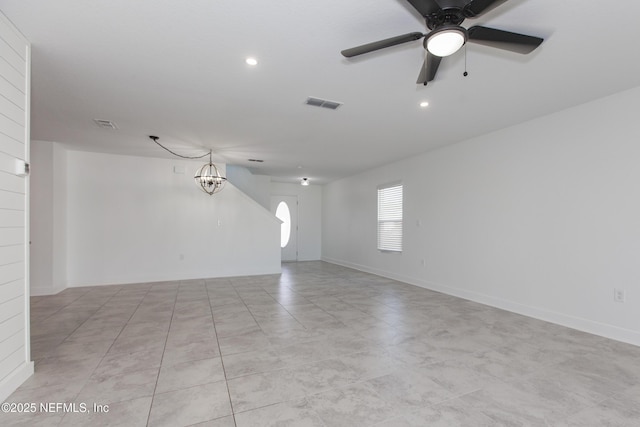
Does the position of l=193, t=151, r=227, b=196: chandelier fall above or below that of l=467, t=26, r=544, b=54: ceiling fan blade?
below

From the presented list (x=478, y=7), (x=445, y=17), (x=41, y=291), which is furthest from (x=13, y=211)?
(x=41, y=291)

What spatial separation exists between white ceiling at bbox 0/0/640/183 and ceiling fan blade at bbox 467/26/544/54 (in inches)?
10.0

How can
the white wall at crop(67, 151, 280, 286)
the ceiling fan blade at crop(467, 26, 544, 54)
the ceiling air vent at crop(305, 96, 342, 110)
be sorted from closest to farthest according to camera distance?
the ceiling fan blade at crop(467, 26, 544, 54) → the ceiling air vent at crop(305, 96, 342, 110) → the white wall at crop(67, 151, 280, 286)

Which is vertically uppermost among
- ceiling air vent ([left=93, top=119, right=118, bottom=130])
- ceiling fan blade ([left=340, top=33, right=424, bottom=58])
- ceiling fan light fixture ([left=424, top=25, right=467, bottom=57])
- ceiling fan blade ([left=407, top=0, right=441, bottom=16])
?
ceiling air vent ([left=93, top=119, right=118, bottom=130])

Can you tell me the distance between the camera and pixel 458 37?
1724 millimetres

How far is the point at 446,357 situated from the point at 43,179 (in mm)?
6643

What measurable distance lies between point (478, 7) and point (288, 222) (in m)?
8.23

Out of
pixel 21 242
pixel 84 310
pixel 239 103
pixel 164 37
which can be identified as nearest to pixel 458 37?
pixel 164 37

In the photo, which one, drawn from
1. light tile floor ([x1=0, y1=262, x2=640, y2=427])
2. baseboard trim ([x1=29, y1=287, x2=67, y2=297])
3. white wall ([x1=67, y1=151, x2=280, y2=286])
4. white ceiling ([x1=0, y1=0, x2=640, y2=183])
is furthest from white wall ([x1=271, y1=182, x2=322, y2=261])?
baseboard trim ([x1=29, y1=287, x2=67, y2=297])

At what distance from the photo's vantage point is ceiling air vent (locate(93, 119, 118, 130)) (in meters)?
4.09

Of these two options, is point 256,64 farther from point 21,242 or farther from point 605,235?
point 605,235

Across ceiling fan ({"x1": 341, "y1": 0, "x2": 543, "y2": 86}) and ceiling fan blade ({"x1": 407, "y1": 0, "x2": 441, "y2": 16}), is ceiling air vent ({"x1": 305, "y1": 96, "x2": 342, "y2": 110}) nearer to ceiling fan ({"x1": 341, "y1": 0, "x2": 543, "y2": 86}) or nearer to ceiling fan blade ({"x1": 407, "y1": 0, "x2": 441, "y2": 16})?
ceiling fan ({"x1": 341, "y1": 0, "x2": 543, "y2": 86})

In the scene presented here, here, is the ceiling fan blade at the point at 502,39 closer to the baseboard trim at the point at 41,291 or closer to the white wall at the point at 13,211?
the white wall at the point at 13,211

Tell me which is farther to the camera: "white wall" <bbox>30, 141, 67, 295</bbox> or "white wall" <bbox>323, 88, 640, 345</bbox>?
"white wall" <bbox>30, 141, 67, 295</bbox>
